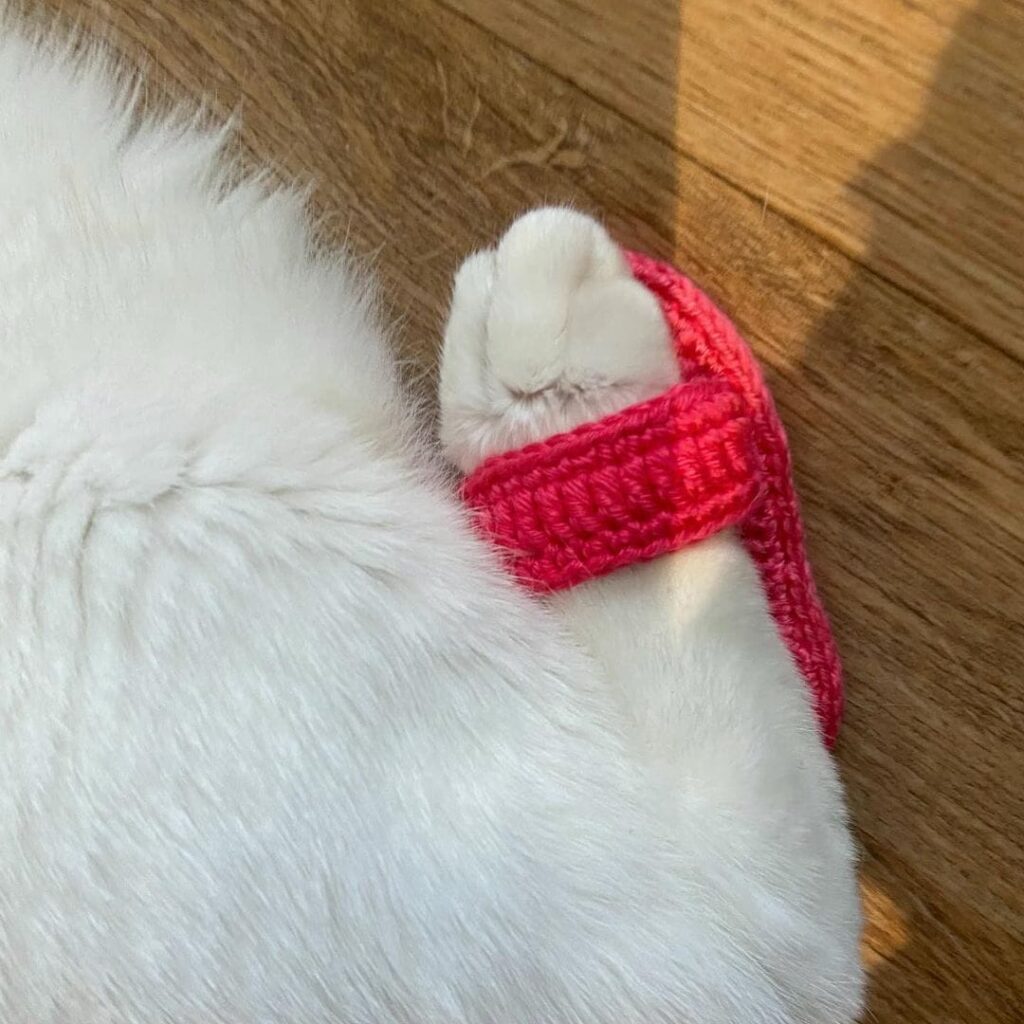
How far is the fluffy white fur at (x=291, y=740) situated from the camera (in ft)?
1.22

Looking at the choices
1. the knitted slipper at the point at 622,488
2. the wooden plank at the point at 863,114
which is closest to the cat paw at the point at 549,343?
the knitted slipper at the point at 622,488

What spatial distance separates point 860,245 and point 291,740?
1.52ft

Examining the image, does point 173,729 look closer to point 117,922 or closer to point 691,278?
point 117,922

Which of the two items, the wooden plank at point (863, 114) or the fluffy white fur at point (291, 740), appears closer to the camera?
the fluffy white fur at point (291, 740)

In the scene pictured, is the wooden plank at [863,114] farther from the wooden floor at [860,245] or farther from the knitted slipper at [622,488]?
the knitted slipper at [622,488]

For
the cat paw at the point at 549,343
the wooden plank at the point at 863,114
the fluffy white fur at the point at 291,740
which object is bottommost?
the fluffy white fur at the point at 291,740

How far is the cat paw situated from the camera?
0.52 metres

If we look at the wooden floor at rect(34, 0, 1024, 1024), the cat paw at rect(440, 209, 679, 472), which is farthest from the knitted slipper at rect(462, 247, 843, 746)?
the wooden floor at rect(34, 0, 1024, 1024)

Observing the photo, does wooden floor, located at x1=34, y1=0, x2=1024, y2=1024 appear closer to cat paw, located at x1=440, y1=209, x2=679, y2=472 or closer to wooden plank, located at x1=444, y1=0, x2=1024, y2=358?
wooden plank, located at x1=444, y1=0, x2=1024, y2=358

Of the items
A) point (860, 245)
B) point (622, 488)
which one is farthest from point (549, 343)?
point (860, 245)

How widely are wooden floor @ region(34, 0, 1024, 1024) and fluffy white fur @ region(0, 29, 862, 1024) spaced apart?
188 mm

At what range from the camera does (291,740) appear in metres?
0.38

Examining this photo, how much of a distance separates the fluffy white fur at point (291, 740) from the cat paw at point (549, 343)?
99 mm

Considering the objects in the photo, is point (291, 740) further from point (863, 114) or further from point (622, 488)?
point (863, 114)
